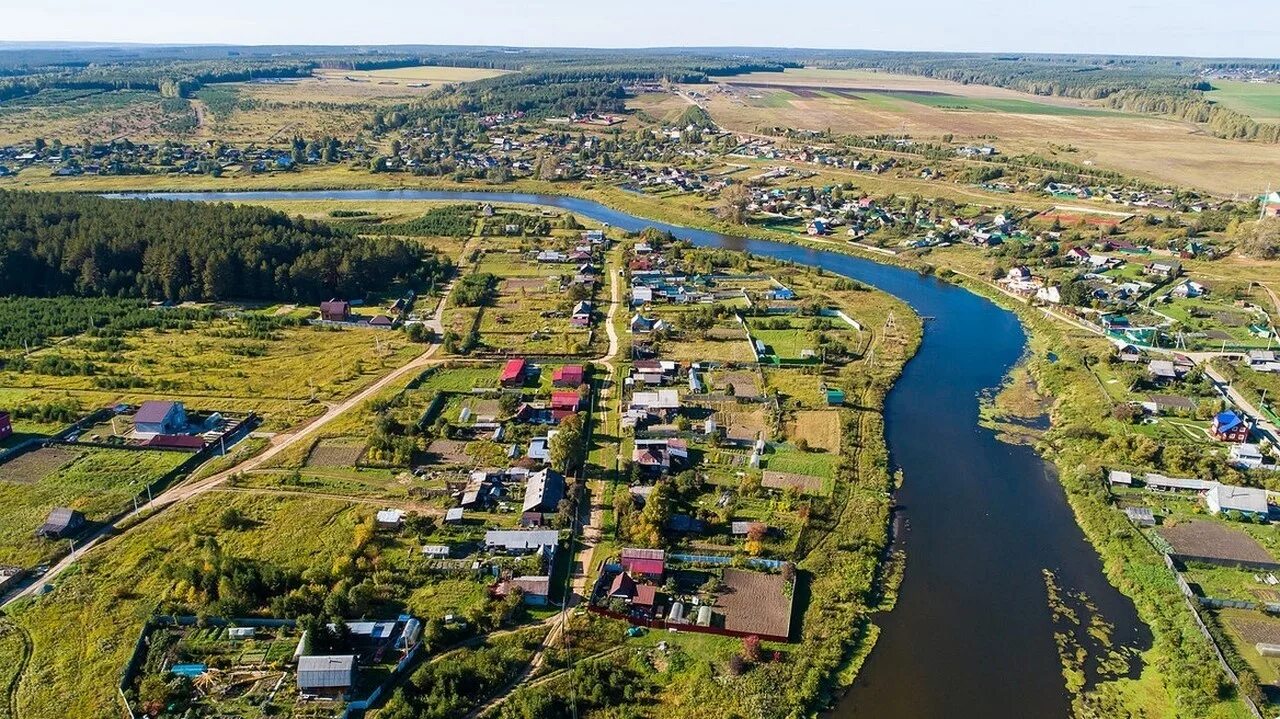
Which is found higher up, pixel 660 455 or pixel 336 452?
pixel 660 455

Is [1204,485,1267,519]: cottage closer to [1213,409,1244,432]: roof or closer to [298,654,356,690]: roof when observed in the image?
[1213,409,1244,432]: roof

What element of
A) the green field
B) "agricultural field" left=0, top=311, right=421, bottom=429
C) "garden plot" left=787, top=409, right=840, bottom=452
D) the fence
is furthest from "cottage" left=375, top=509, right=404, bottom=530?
the green field

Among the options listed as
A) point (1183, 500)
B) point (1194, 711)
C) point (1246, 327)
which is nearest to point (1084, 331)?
point (1246, 327)

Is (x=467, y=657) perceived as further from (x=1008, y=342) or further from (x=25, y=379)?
(x=1008, y=342)

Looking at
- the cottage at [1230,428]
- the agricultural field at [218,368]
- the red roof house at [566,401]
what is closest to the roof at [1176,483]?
the cottage at [1230,428]

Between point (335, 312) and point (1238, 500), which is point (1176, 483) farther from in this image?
point (335, 312)

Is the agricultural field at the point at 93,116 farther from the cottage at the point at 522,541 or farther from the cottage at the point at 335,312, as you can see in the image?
the cottage at the point at 522,541

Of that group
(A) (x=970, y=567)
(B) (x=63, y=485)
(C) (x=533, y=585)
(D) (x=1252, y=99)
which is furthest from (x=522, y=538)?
(D) (x=1252, y=99)
